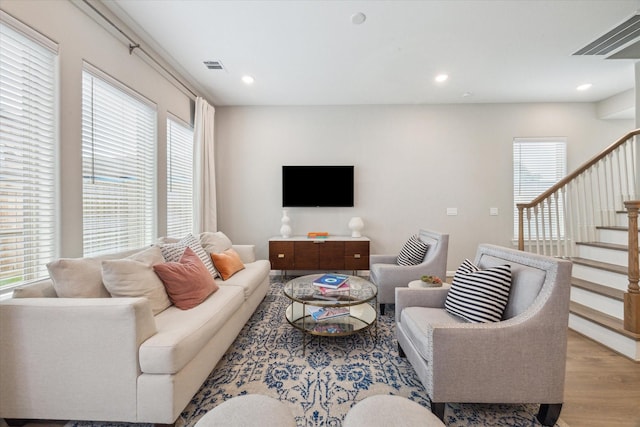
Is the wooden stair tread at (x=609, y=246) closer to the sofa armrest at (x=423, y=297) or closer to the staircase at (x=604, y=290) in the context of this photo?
the staircase at (x=604, y=290)

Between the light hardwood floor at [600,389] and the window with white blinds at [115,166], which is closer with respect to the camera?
the light hardwood floor at [600,389]

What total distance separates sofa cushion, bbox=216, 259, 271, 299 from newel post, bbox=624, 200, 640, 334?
10.2 feet

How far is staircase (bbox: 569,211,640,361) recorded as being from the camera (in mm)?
2059

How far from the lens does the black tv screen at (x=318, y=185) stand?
418cm

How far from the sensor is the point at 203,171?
3.67 metres

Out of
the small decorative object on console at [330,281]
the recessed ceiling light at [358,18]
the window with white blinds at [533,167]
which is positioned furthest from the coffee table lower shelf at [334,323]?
the window with white blinds at [533,167]

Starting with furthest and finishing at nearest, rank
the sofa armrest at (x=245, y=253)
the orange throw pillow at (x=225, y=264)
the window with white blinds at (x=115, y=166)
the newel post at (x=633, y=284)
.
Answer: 1. the sofa armrest at (x=245, y=253)
2. the orange throw pillow at (x=225, y=264)
3. the window with white blinds at (x=115, y=166)
4. the newel post at (x=633, y=284)

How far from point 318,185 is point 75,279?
10.4 feet

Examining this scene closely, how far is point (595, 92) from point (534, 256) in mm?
4160

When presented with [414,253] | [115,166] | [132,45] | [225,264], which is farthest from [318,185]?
[132,45]

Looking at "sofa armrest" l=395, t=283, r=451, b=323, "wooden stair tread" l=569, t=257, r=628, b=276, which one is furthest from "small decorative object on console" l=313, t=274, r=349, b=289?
"wooden stair tread" l=569, t=257, r=628, b=276

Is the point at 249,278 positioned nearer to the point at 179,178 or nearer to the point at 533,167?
the point at 179,178

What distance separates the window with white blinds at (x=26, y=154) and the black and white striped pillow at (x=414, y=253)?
310cm

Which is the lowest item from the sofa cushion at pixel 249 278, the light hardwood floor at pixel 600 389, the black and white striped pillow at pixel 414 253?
the light hardwood floor at pixel 600 389
